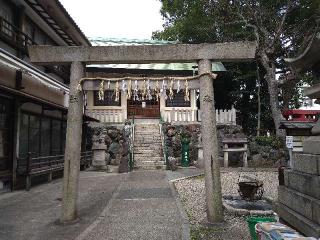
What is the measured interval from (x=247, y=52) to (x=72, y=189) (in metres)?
5.07

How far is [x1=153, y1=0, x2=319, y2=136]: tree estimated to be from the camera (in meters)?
21.7

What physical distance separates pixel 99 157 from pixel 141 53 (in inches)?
510

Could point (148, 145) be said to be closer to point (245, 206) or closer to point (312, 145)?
point (245, 206)

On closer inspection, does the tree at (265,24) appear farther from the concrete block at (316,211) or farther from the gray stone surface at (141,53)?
the concrete block at (316,211)

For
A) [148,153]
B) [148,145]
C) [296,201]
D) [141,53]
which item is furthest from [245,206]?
[148,145]

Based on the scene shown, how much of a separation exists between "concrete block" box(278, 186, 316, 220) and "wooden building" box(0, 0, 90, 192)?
26.9 ft

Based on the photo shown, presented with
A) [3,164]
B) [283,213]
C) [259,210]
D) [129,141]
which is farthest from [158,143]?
[283,213]

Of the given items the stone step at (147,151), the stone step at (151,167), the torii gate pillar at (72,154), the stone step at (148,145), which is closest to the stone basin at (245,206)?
the torii gate pillar at (72,154)

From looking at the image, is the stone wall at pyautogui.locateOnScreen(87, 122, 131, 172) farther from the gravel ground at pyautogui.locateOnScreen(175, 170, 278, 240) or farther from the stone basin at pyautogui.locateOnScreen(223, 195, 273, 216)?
the stone basin at pyautogui.locateOnScreen(223, 195, 273, 216)

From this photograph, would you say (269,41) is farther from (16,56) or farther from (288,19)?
(16,56)

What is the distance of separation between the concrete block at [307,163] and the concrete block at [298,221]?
744 millimetres

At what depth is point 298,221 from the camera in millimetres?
5441

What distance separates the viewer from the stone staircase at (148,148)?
19.5 metres

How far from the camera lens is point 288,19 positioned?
2533cm
